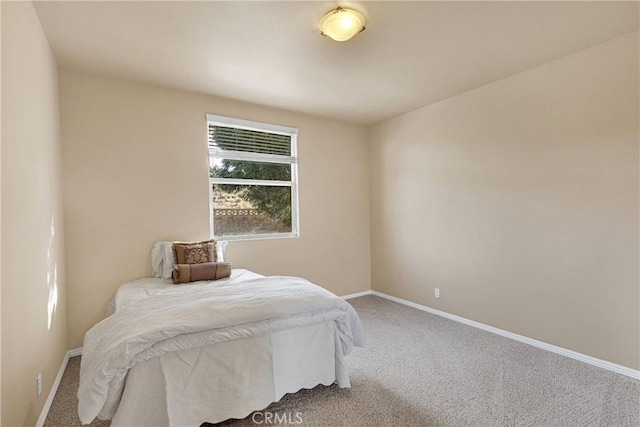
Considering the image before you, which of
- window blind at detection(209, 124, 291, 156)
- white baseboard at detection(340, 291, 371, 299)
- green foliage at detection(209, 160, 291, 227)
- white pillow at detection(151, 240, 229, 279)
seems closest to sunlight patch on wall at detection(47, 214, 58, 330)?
white pillow at detection(151, 240, 229, 279)

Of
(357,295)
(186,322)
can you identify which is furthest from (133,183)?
A: (357,295)

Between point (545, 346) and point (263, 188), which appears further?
point (263, 188)

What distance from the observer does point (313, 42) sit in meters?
2.51

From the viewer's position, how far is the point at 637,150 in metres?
2.45

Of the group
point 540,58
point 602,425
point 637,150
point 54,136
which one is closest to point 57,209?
point 54,136

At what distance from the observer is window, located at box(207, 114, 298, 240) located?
3.77 m

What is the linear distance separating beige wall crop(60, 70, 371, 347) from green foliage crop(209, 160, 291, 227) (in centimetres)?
20

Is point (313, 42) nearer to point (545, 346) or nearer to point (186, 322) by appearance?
point (186, 322)

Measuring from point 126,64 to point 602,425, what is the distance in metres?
4.40

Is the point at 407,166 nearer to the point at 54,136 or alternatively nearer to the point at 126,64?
the point at 126,64

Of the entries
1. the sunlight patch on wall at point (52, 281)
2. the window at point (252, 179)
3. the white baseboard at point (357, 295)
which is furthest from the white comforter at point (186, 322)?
the white baseboard at point (357, 295)

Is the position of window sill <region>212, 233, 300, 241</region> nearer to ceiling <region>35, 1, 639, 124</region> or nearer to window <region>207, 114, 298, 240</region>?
window <region>207, 114, 298, 240</region>

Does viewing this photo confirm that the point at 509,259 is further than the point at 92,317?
Yes

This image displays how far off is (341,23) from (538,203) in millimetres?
2426
